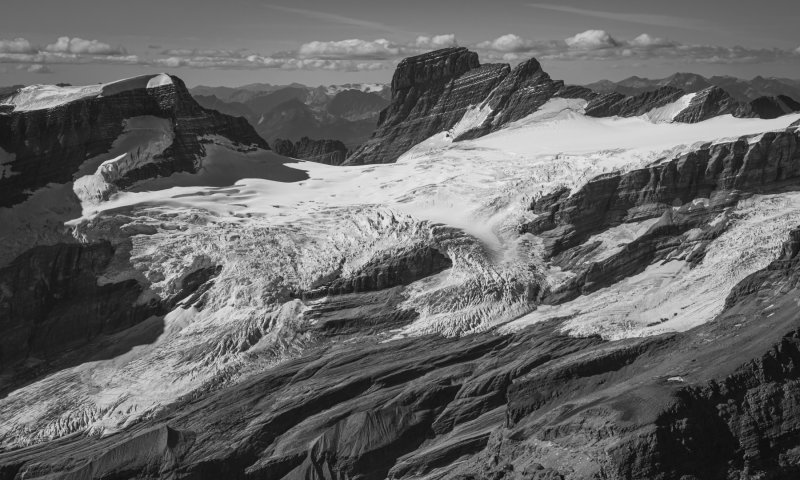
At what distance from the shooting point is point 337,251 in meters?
111

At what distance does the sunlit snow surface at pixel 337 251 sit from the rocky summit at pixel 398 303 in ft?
1.11

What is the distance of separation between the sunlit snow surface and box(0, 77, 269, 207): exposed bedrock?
11.1ft

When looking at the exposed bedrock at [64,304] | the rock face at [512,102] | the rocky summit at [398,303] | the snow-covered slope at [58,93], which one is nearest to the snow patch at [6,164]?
the rocky summit at [398,303]

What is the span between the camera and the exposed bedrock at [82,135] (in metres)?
125

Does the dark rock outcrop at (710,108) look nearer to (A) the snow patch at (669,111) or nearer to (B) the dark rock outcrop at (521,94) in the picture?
(A) the snow patch at (669,111)

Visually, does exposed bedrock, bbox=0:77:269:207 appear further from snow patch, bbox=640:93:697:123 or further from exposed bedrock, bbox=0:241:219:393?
snow patch, bbox=640:93:697:123

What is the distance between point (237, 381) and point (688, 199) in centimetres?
5325

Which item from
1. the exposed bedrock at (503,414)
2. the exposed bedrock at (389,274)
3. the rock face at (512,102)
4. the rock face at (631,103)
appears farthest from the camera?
the rock face at (631,103)

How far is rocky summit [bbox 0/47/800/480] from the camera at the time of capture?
7500cm

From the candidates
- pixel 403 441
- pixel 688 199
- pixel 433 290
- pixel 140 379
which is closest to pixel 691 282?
pixel 688 199

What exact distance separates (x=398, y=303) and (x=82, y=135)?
2149 inches

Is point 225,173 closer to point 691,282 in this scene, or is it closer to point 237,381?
point 237,381

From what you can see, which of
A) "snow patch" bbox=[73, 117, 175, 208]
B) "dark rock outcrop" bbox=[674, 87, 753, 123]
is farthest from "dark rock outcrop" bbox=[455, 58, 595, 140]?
"snow patch" bbox=[73, 117, 175, 208]

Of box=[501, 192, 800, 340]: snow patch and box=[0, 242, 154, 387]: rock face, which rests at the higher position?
box=[501, 192, 800, 340]: snow patch
